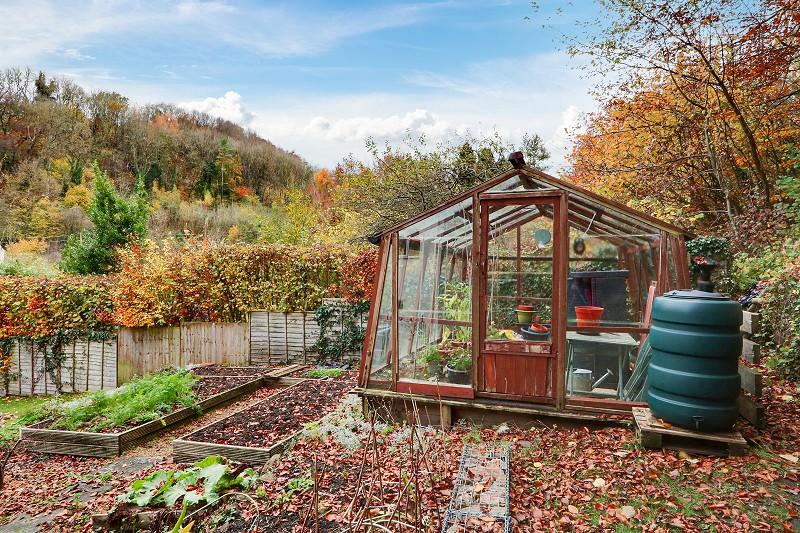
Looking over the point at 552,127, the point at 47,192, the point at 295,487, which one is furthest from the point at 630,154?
the point at 47,192

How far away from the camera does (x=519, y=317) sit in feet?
20.9

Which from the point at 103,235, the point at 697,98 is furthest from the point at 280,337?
the point at 697,98

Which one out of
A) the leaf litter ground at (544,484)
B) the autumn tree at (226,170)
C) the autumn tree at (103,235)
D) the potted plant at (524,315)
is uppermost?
the autumn tree at (226,170)

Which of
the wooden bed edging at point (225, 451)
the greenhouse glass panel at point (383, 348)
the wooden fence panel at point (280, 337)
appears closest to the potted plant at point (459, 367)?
the greenhouse glass panel at point (383, 348)

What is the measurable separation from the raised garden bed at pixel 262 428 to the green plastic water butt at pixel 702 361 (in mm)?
4379

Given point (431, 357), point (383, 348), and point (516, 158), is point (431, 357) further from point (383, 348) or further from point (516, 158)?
point (516, 158)

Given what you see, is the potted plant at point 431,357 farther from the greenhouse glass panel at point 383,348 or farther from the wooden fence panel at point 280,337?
the wooden fence panel at point 280,337

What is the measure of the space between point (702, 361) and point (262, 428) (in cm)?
541

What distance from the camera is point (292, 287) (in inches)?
426

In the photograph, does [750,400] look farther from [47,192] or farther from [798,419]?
[47,192]

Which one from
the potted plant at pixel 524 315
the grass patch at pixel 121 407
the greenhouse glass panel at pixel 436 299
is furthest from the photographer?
the grass patch at pixel 121 407

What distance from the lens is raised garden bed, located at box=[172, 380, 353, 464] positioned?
5.57m

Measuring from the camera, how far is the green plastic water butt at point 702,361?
4.36 m

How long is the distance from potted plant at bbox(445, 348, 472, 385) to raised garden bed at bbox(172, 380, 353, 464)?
2.11 meters
